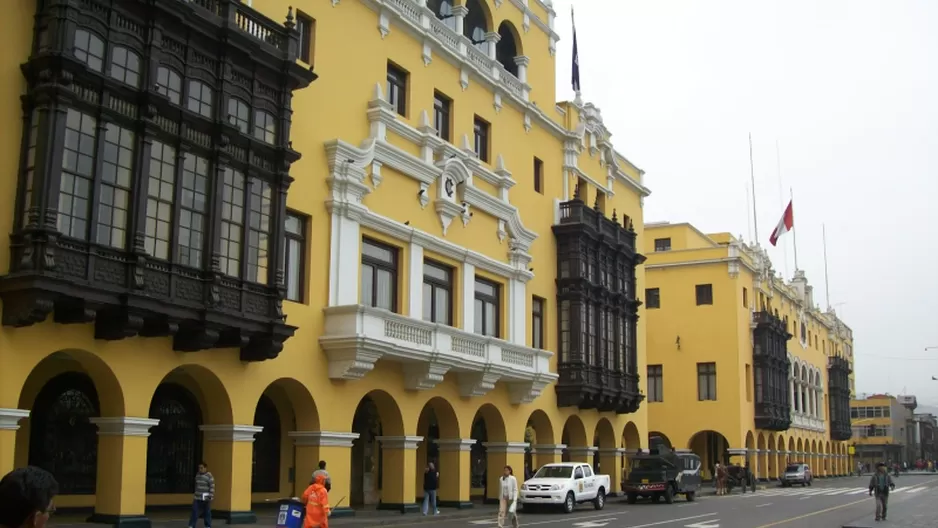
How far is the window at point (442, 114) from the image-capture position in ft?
107

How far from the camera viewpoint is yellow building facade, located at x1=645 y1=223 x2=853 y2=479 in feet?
202

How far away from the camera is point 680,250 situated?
2557 inches

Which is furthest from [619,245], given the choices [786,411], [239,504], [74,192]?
[786,411]

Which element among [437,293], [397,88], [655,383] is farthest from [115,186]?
[655,383]

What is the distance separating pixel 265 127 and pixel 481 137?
42.9ft

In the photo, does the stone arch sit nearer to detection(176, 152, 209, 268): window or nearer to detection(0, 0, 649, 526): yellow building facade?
detection(0, 0, 649, 526): yellow building facade

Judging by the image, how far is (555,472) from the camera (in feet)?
110

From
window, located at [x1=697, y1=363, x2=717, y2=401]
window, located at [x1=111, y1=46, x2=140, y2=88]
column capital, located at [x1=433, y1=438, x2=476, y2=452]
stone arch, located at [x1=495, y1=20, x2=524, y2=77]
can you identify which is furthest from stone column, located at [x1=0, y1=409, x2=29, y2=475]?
window, located at [x1=697, y1=363, x2=717, y2=401]

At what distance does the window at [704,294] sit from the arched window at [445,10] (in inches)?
1336

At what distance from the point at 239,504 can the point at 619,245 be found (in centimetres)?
2450

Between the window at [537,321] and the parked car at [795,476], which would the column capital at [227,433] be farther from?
the parked car at [795,476]

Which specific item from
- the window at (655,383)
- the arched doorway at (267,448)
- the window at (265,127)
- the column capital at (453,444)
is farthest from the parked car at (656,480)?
the window at (265,127)

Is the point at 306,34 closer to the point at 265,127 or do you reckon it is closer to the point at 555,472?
the point at 265,127

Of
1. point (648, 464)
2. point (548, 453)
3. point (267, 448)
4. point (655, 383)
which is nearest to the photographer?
point (267, 448)
